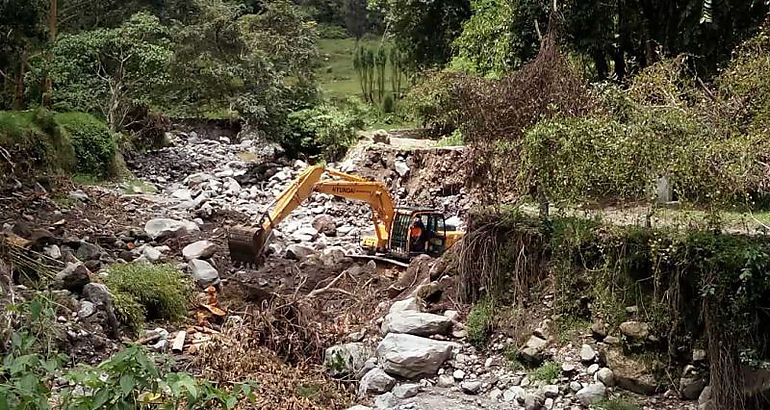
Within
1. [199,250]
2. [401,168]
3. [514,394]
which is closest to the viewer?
[514,394]

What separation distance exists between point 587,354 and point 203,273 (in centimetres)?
502

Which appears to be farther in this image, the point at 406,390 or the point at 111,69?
the point at 111,69

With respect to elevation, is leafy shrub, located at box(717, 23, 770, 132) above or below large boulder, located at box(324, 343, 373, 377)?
above

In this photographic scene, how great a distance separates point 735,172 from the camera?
5.54 m

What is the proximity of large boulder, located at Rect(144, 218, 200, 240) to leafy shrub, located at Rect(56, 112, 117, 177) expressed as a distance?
4546 mm

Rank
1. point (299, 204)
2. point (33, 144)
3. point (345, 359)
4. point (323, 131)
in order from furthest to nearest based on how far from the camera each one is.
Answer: point (323, 131) < point (33, 144) < point (299, 204) < point (345, 359)

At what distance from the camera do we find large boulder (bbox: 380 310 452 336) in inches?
293

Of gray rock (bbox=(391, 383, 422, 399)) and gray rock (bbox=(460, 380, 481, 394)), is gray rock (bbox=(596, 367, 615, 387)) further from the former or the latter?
gray rock (bbox=(391, 383, 422, 399))

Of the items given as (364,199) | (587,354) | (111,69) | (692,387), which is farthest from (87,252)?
(111,69)

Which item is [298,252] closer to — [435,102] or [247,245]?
[247,245]

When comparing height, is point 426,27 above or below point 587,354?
above

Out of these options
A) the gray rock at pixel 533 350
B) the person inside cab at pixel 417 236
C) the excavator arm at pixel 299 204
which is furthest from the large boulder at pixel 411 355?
the excavator arm at pixel 299 204

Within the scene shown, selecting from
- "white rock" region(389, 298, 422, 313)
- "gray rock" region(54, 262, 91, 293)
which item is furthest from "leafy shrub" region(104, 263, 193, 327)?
"white rock" region(389, 298, 422, 313)

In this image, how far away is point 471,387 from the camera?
6.70 m
